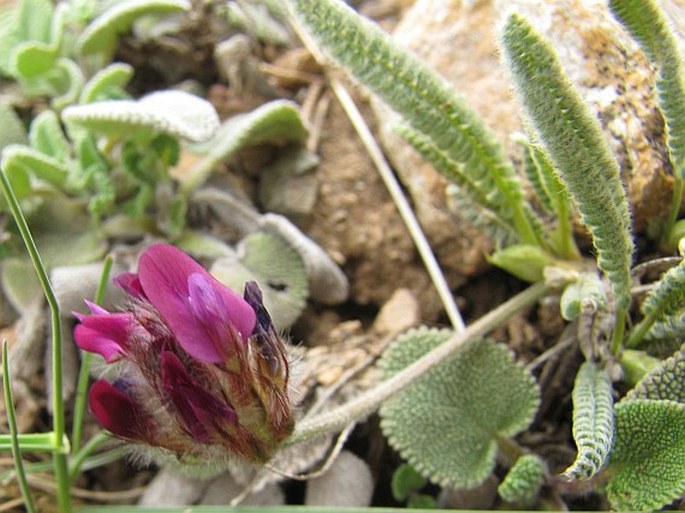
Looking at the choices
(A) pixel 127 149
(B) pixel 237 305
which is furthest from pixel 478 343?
(A) pixel 127 149

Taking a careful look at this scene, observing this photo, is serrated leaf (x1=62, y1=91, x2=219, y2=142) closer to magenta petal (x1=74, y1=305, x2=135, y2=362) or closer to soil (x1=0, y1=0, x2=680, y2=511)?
soil (x1=0, y1=0, x2=680, y2=511)

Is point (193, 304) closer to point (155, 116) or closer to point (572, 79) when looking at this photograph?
point (155, 116)

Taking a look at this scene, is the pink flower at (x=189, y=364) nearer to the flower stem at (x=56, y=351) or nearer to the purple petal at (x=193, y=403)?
the purple petal at (x=193, y=403)

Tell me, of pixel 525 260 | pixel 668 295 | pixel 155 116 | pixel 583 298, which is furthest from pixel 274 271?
pixel 668 295

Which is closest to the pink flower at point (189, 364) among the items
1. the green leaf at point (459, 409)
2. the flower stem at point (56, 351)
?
the flower stem at point (56, 351)

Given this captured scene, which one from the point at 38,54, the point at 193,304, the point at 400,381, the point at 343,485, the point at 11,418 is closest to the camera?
the point at 193,304

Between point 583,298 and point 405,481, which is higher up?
point 583,298
